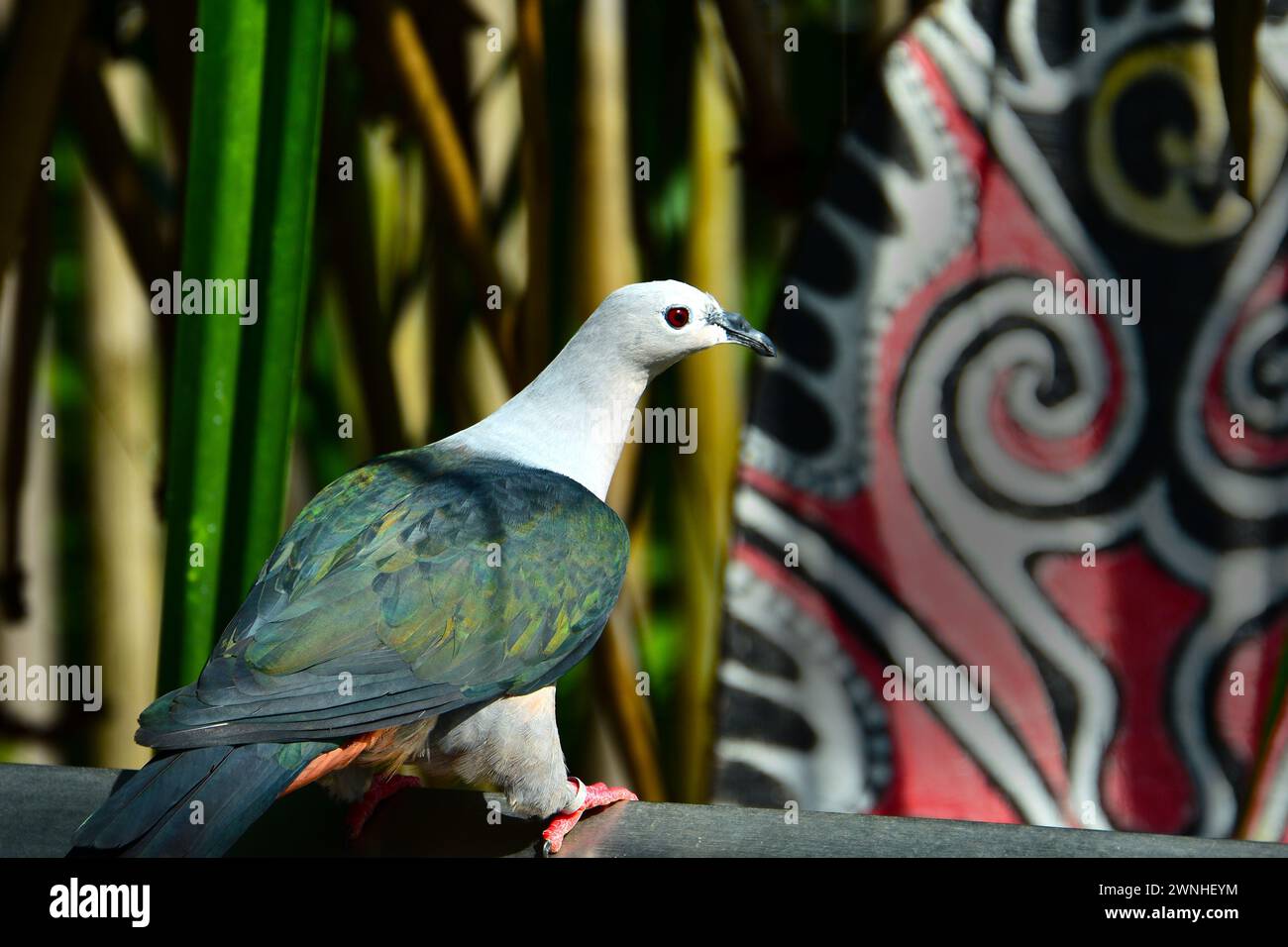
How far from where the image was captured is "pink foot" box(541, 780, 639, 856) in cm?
118

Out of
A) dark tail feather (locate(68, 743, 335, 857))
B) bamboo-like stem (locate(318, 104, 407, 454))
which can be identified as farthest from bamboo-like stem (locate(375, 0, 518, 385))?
dark tail feather (locate(68, 743, 335, 857))

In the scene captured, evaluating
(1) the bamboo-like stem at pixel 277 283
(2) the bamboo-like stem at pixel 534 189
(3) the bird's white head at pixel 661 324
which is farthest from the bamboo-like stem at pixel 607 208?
(1) the bamboo-like stem at pixel 277 283

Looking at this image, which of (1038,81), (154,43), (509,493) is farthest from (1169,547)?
(154,43)

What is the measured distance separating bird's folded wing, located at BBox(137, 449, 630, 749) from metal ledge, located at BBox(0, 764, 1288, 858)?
140 mm

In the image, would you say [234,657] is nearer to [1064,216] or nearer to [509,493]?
[509,493]

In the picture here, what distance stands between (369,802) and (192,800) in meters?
0.31

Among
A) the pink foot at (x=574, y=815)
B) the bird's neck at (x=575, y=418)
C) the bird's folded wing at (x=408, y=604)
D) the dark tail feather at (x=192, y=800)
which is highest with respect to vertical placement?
the bird's neck at (x=575, y=418)

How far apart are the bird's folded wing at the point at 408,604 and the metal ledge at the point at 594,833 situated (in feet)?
0.46

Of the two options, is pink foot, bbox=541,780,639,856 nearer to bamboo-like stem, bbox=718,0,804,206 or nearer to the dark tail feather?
the dark tail feather

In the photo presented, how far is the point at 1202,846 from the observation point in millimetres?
1005

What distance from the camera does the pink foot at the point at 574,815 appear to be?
118cm

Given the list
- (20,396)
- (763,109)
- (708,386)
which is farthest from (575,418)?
(20,396)

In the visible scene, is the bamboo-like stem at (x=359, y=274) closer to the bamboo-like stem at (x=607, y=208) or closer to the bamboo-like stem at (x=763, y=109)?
the bamboo-like stem at (x=607, y=208)
